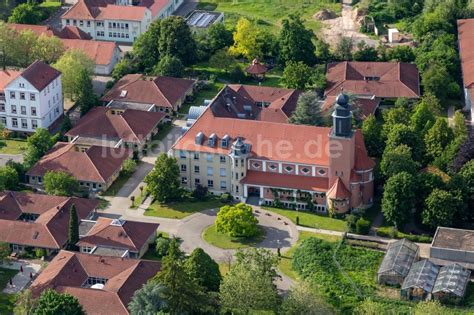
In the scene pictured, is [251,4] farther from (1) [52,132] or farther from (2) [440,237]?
(2) [440,237]

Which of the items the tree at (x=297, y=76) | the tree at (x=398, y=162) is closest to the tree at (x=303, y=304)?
the tree at (x=398, y=162)

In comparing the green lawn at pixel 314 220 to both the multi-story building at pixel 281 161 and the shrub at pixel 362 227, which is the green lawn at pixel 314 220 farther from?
the shrub at pixel 362 227

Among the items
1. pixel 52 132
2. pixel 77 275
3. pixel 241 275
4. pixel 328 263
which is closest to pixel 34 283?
pixel 77 275

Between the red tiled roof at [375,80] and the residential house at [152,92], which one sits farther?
the red tiled roof at [375,80]

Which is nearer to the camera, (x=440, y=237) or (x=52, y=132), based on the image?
(x=440, y=237)

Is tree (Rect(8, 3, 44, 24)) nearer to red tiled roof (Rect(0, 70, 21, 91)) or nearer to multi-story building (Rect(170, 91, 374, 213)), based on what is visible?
red tiled roof (Rect(0, 70, 21, 91))

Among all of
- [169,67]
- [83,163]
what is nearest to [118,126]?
[83,163]
